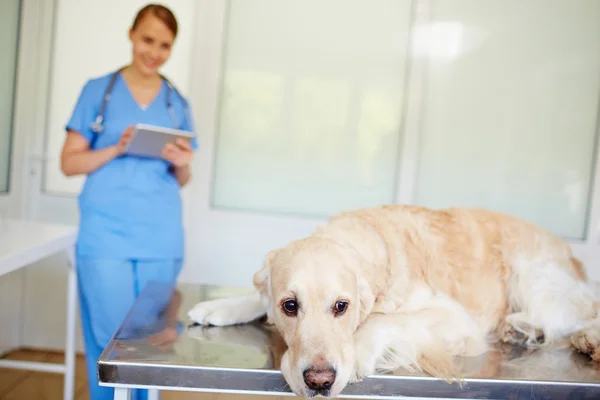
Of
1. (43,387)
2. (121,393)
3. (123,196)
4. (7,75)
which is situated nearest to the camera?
(121,393)

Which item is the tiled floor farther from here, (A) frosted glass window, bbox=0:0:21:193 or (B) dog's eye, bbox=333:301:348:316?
(B) dog's eye, bbox=333:301:348:316

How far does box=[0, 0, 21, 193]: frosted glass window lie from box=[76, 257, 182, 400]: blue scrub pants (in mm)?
1566

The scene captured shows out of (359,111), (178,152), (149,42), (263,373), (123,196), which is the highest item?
(149,42)

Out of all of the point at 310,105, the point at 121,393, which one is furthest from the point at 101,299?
A: the point at 310,105

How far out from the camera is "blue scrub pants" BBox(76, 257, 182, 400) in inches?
89.7

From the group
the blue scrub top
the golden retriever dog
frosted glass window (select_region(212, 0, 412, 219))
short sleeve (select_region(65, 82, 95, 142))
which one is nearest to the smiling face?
the blue scrub top

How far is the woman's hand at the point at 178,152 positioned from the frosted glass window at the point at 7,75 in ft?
5.45

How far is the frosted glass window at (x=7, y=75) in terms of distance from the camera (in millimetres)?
3475

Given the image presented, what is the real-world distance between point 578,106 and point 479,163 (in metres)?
0.70

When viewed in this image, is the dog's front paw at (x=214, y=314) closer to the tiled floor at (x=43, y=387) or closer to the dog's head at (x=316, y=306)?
the dog's head at (x=316, y=306)

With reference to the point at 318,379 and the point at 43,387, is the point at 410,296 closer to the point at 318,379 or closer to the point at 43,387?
the point at 318,379

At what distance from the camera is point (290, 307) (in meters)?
1.38

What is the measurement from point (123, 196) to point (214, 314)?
1.00 m

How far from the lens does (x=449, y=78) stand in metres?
3.53
